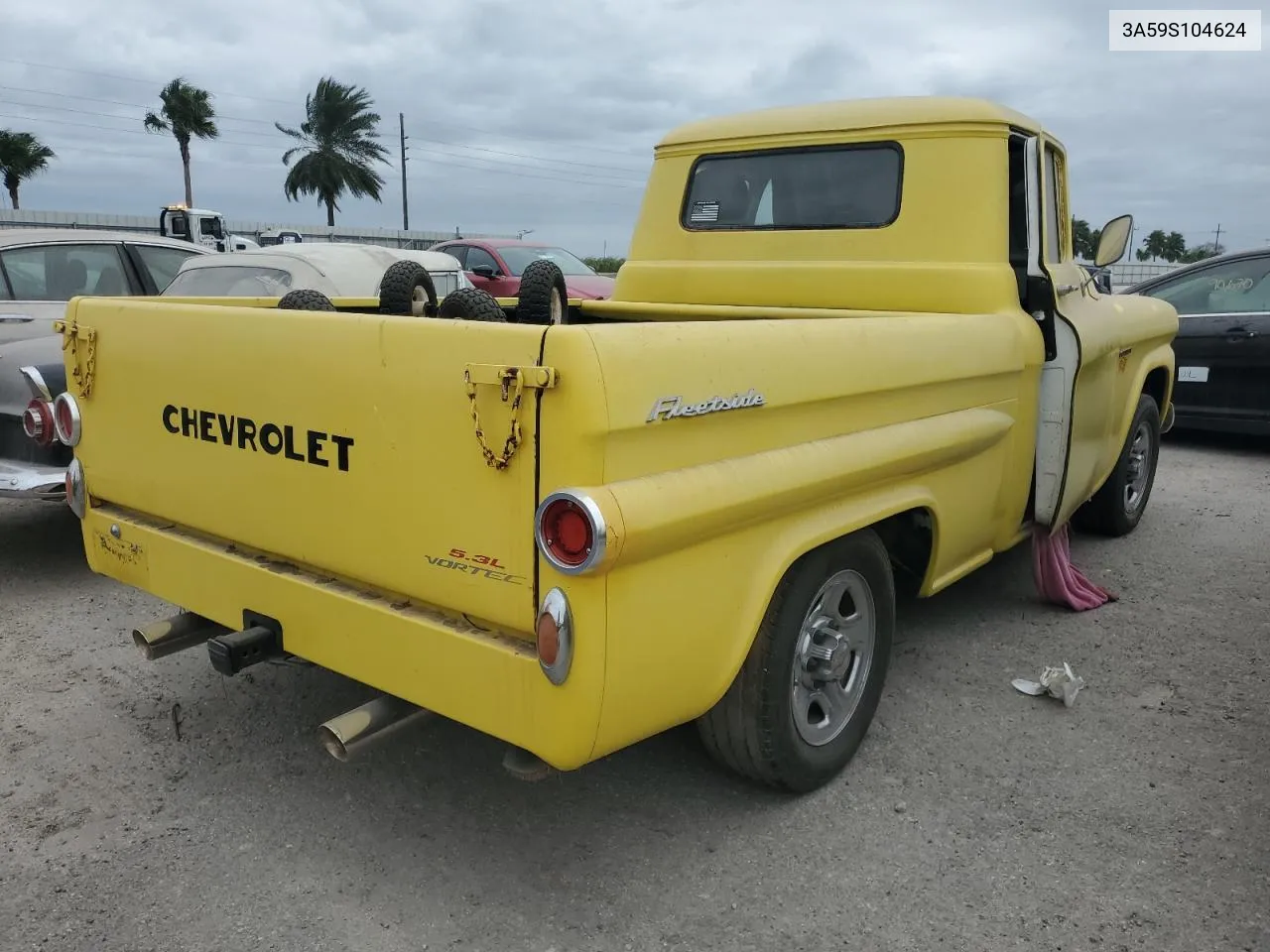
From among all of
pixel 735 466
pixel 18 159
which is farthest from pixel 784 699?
pixel 18 159

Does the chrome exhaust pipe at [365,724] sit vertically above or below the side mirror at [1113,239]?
below

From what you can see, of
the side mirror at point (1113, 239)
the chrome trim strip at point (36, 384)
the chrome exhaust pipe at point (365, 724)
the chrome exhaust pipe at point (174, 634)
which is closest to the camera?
the chrome exhaust pipe at point (365, 724)

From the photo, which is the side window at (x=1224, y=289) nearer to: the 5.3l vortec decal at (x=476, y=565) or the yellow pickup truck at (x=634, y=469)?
the yellow pickup truck at (x=634, y=469)

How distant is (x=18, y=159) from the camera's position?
3697 centimetres

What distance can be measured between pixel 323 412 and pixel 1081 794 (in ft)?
7.97

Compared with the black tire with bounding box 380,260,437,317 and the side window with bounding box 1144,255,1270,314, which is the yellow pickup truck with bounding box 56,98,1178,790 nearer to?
the black tire with bounding box 380,260,437,317

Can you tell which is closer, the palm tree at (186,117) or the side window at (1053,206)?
the side window at (1053,206)

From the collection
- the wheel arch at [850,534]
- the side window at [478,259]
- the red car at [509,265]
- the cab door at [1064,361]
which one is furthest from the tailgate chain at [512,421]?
the side window at [478,259]

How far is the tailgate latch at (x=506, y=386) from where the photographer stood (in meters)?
2.03

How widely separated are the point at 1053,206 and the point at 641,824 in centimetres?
319

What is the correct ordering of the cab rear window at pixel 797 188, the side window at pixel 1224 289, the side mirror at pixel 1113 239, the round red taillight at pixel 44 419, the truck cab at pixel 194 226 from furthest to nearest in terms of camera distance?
the truck cab at pixel 194 226, the side window at pixel 1224 289, the side mirror at pixel 1113 239, the cab rear window at pixel 797 188, the round red taillight at pixel 44 419

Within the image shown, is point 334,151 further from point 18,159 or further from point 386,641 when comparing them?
point 386,641

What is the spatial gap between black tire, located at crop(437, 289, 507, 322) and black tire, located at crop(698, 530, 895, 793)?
127 cm

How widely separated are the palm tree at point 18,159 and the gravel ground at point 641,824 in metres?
40.5
